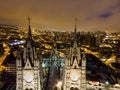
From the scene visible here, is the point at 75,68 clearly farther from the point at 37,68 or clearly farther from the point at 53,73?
the point at 53,73

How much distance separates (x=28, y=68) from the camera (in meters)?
35.5

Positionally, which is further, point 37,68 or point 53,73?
point 53,73

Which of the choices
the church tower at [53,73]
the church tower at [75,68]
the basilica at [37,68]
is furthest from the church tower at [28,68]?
the church tower at [53,73]

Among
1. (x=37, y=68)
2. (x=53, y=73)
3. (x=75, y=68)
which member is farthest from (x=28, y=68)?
(x=53, y=73)

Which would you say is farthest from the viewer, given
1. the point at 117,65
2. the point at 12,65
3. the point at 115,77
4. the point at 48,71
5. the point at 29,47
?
the point at 117,65

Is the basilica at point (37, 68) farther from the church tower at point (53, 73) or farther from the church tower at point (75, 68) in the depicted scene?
the church tower at point (53, 73)

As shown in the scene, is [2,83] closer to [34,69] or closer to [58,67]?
[58,67]

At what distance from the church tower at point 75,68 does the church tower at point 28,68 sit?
6.05 m

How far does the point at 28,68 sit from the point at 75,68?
964 cm

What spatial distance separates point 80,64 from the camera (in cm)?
3662

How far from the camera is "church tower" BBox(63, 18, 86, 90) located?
1427 inches

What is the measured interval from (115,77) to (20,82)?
3888 cm

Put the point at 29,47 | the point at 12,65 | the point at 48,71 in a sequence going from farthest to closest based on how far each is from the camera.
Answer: the point at 12,65 → the point at 48,71 → the point at 29,47

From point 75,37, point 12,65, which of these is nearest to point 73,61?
point 75,37
